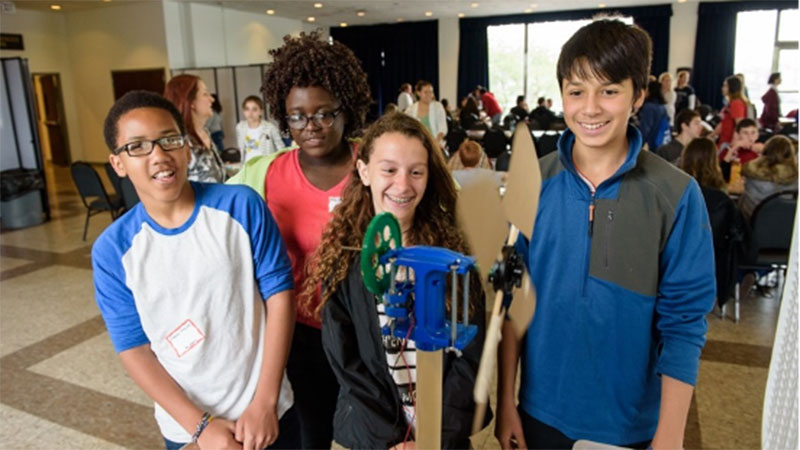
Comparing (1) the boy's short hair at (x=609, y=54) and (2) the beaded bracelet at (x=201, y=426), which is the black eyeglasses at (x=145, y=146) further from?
(1) the boy's short hair at (x=609, y=54)

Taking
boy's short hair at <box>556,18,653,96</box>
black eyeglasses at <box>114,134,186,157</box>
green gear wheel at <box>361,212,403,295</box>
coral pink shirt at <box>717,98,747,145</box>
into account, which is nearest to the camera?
green gear wheel at <box>361,212,403,295</box>

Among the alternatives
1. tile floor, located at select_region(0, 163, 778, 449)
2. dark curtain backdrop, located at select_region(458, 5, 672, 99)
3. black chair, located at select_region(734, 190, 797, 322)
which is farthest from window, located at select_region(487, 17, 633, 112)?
tile floor, located at select_region(0, 163, 778, 449)

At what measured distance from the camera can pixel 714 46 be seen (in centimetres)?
1206

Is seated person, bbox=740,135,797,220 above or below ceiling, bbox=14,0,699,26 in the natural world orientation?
below

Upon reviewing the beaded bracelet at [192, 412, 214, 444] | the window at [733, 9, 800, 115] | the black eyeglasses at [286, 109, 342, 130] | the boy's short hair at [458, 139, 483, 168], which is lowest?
the beaded bracelet at [192, 412, 214, 444]

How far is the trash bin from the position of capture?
247 inches

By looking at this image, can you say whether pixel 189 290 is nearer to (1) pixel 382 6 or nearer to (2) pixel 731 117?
(2) pixel 731 117

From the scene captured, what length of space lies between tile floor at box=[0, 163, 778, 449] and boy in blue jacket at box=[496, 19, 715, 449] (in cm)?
118

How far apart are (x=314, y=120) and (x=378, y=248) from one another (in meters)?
0.85

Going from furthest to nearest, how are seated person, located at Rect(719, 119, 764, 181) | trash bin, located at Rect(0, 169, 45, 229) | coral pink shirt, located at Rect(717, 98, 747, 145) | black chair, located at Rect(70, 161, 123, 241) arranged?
trash bin, located at Rect(0, 169, 45, 229) < coral pink shirt, located at Rect(717, 98, 747, 145) < black chair, located at Rect(70, 161, 123, 241) < seated person, located at Rect(719, 119, 764, 181)

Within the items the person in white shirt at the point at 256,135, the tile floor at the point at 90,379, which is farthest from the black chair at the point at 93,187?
the person in white shirt at the point at 256,135

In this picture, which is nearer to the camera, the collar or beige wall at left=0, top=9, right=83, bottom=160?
the collar

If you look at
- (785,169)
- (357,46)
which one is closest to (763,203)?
(785,169)

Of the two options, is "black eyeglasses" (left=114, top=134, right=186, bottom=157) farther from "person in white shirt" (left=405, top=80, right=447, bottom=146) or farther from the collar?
"person in white shirt" (left=405, top=80, right=447, bottom=146)
